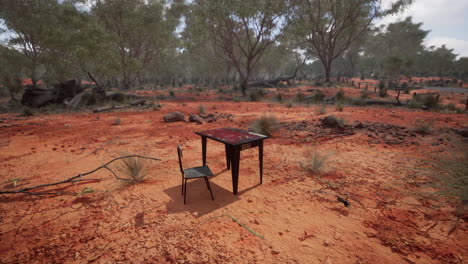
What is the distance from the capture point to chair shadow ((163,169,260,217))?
309 centimetres

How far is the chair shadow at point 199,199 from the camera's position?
3.09m

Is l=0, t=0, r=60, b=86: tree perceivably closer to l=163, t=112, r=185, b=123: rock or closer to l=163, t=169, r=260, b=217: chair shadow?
l=163, t=112, r=185, b=123: rock

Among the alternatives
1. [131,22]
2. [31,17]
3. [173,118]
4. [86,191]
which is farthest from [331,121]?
[31,17]

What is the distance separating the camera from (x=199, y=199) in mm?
3402

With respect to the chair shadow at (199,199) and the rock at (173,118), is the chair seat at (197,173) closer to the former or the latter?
the chair shadow at (199,199)

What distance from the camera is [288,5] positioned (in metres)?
20.6

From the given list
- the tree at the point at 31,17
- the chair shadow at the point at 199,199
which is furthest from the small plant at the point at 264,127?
the tree at the point at 31,17

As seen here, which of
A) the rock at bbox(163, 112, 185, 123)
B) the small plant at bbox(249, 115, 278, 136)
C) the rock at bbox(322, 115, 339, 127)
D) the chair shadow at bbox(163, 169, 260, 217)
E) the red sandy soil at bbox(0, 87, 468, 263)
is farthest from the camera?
the rock at bbox(163, 112, 185, 123)

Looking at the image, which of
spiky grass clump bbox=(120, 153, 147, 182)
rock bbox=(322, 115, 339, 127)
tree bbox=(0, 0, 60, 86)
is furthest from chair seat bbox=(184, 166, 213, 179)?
tree bbox=(0, 0, 60, 86)

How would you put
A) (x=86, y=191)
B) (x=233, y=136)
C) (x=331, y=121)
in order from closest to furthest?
(x=86, y=191) → (x=233, y=136) → (x=331, y=121)

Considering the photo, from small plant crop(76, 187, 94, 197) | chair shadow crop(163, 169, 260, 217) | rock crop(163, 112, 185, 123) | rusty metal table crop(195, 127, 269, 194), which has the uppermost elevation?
rusty metal table crop(195, 127, 269, 194)

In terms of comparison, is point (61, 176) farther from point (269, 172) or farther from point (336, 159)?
point (336, 159)

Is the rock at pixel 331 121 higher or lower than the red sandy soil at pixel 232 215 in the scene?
higher

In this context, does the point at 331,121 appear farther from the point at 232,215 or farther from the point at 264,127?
the point at 232,215
